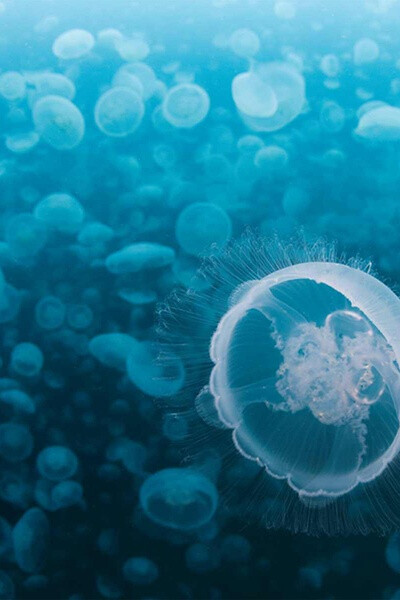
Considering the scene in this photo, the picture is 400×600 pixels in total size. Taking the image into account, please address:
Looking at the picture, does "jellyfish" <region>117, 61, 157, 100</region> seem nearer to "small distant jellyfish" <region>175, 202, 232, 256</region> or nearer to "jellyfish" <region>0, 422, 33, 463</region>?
"small distant jellyfish" <region>175, 202, 232, 256</region>

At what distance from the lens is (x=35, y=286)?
7.13 ft

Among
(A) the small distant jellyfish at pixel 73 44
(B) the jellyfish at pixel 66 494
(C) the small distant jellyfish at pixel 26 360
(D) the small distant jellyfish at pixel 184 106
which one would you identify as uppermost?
(A) the small distant jellyfish at pixel 73 44

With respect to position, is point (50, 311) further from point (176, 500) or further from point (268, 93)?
point (268, 93)

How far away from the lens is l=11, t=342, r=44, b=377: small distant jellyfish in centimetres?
212

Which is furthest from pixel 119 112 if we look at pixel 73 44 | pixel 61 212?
pixel 61 212

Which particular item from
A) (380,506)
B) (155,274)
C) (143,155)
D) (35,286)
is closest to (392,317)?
(380,506)

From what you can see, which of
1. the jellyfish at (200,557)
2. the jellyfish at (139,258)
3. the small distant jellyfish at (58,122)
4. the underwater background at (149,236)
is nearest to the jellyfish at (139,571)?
the underwater background at (149,236)

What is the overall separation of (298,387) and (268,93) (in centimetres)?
141

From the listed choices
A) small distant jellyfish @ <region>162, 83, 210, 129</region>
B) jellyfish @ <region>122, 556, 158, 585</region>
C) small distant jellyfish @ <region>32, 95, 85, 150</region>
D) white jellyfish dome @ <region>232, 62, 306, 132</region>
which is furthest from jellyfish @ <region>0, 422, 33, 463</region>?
white jellyfish dome @ <region>232, 62, 306, 132</region>

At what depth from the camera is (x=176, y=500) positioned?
2.12 m

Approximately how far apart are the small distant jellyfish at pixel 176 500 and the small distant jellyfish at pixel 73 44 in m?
2.07

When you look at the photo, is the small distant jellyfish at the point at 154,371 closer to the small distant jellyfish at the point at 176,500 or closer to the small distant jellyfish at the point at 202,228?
the small distant jellyfish at the point at 176,500

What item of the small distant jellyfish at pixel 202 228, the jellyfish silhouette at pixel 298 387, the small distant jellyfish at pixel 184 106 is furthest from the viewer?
the small distant jellyfish at pixel 184 106

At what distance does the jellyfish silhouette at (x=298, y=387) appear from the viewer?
2.03 meters
